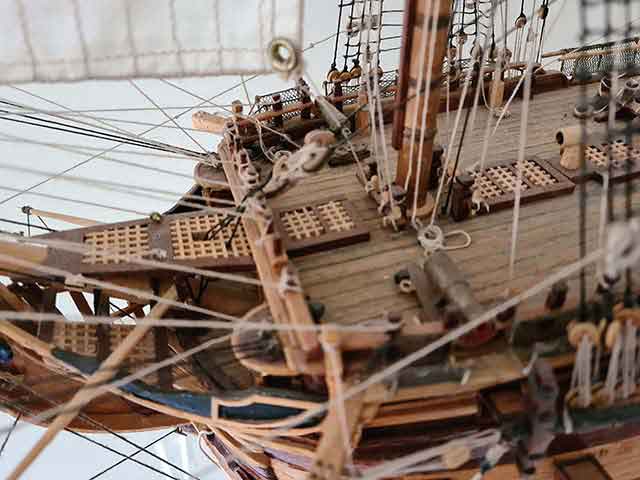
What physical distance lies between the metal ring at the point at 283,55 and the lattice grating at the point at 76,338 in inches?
48.4

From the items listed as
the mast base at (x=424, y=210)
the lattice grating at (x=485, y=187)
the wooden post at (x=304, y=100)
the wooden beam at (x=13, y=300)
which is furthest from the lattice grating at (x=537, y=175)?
the wooden beam at (x=13, y=300)

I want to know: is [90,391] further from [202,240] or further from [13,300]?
[202,240]

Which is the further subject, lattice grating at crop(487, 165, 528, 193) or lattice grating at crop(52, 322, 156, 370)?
lattice grating at crop(487, 165, 528, 193)

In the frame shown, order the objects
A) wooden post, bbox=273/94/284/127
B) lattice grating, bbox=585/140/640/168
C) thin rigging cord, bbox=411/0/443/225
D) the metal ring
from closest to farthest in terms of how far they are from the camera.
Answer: the metal ring < thin rigging cord, bbox=411/0/443/225 < lattice grating, bbox=585/140/640/168 < wooden post, bbox=273/94/284/127

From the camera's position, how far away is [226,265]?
110 inches

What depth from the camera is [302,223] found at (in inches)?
115

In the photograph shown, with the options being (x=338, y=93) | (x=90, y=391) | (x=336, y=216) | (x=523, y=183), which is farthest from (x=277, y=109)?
(x=90, y=391)

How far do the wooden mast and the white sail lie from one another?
64 centimetres

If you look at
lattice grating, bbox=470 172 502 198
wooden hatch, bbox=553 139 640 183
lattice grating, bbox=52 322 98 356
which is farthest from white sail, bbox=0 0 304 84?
wooden hatch, bbox=553 139 640 183

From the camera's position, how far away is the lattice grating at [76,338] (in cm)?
271

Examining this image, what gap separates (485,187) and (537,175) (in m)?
0.23

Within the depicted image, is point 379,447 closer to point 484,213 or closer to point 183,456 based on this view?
point 484,213

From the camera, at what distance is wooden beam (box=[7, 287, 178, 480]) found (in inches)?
91.6

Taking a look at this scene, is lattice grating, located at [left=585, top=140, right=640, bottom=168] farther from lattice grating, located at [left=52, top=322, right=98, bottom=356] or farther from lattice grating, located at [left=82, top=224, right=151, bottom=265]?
lattice grating, located at [left=52, top=322, right=98, bottom=356]
